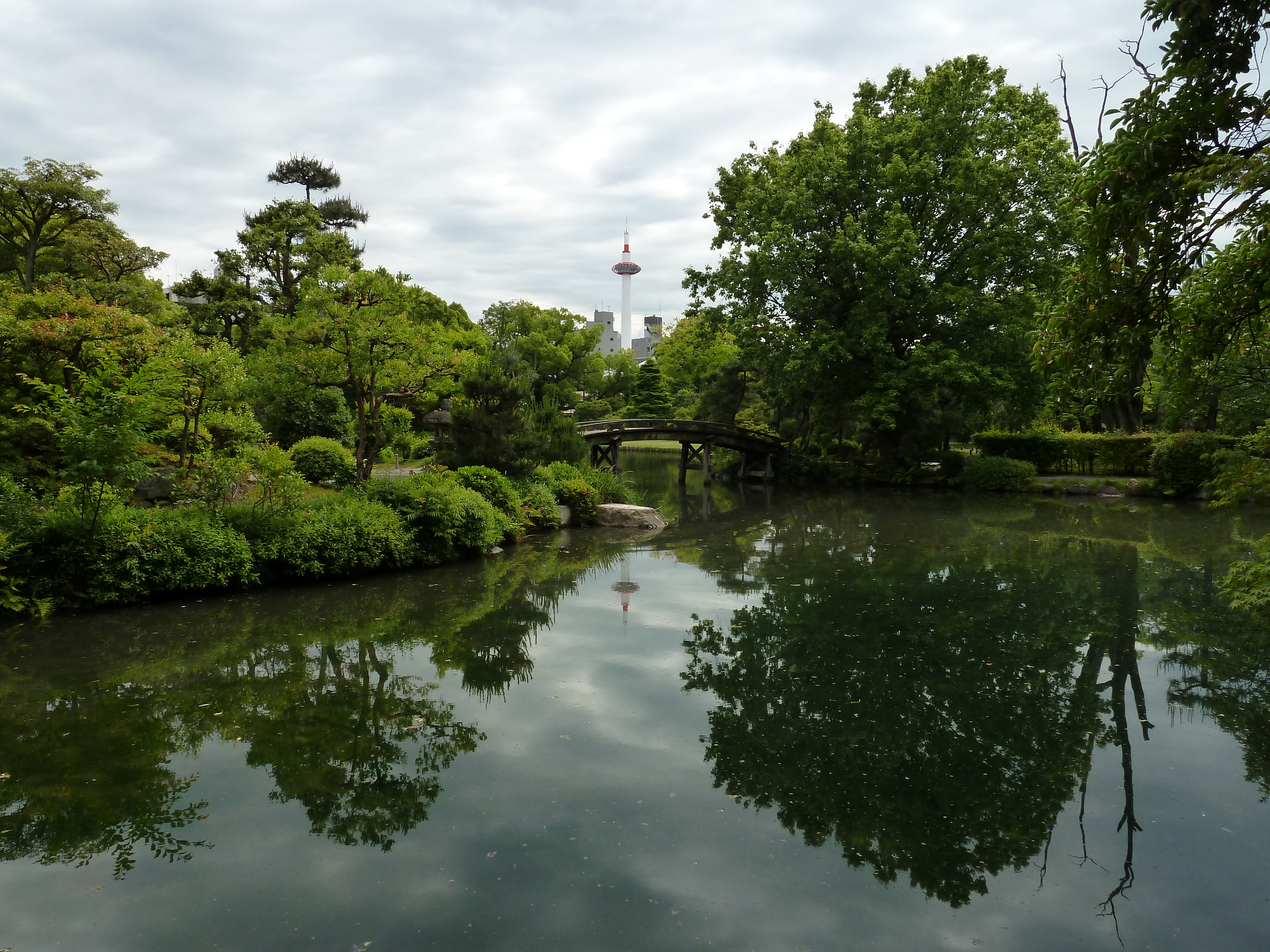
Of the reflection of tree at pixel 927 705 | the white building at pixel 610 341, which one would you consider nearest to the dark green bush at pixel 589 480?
the reflection of tree at pixel 927 705

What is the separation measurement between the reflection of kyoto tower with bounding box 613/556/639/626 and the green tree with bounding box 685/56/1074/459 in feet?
41.2

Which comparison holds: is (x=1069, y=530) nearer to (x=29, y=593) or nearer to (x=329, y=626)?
(x=329, y=626)

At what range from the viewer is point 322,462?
16062mm

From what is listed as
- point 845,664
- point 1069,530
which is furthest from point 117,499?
point 1069,530

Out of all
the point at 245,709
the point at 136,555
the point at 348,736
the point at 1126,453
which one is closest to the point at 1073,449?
the point at 1126,453

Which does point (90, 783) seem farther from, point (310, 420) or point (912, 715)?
point (310, 420)

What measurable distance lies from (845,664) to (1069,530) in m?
12.0

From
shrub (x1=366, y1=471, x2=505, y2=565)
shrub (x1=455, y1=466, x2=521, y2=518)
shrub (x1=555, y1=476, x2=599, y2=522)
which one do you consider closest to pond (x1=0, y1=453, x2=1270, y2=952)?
shrub (x1=366, y1=471, x2=505, y2=565)

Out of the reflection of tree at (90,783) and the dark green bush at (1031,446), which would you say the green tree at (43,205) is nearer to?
the reflection of tree at (90,783)

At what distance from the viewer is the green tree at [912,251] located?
71.4 feet

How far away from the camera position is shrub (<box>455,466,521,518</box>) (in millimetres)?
15094

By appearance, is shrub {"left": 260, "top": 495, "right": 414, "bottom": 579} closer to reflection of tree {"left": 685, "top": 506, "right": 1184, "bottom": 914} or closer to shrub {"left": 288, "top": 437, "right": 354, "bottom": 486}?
shrub {"left": 288, "top": 437, "right": 354, "bottom": 486}

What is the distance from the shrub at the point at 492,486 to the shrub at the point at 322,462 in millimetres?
2898

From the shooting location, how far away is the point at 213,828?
4.61m
